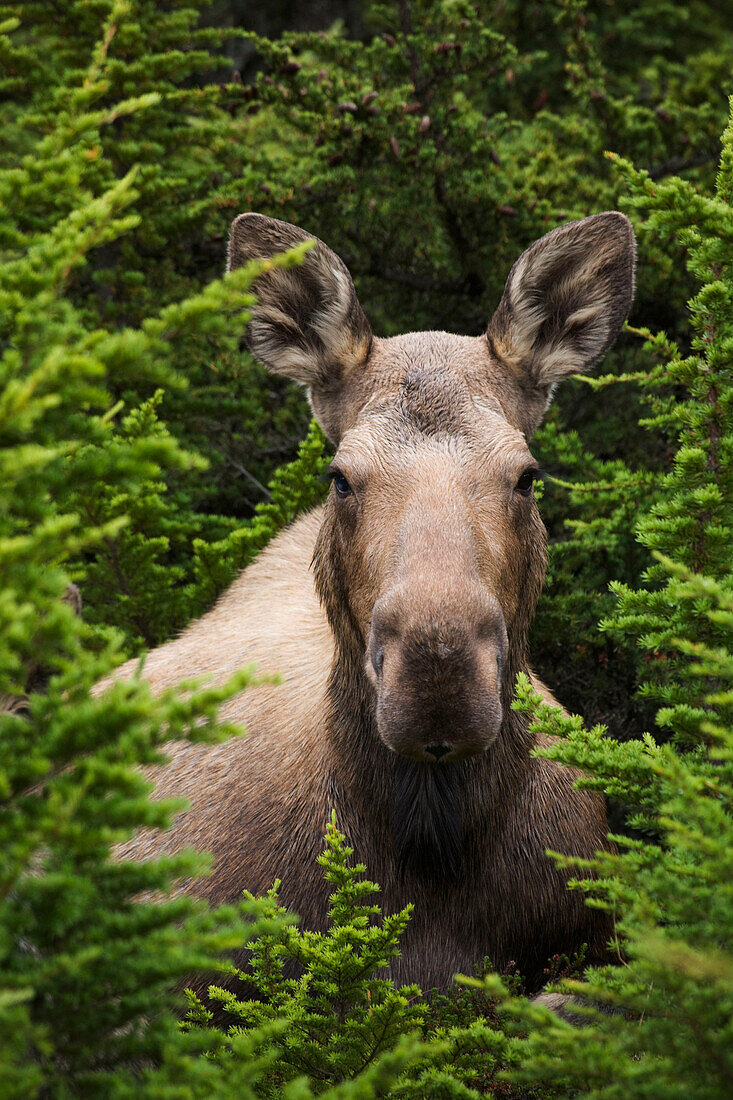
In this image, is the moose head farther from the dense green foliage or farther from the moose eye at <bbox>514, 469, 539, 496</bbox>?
the dense green foliage

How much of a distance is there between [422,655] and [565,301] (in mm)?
2226

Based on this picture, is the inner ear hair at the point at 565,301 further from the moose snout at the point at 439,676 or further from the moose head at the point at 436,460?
the moose snout at the point at 439,676

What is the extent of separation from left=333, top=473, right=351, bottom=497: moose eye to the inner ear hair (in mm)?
980

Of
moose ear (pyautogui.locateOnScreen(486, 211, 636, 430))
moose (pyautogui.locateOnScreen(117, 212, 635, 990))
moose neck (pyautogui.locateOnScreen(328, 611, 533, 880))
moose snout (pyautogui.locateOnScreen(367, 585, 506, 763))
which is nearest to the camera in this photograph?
moose snout (pyautogui.locateOnScreen(367, 585, 506, 763))

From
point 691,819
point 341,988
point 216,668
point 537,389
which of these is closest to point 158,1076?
point 341,988

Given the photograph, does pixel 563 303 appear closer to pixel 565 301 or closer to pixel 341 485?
pixel 565 301

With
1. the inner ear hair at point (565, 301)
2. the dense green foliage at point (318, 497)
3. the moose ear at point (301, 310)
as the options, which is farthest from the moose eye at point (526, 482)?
the moose ear at point (301, 310)

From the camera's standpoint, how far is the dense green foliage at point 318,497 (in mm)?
1839

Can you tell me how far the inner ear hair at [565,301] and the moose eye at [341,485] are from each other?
3.21ft

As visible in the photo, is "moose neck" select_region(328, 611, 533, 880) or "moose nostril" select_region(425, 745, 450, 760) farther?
"moose neck" select_region(328, 611, 533, 880)

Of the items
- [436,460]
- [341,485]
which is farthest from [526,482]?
[341,485]

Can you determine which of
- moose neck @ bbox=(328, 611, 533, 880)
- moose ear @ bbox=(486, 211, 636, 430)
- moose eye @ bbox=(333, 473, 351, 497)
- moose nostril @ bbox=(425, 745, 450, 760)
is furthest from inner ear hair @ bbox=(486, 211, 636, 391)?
moose nostril @ bbox=(425, 745, 450, 760)

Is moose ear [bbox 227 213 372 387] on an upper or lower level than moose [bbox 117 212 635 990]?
upper

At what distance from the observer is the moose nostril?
9.44 feet
